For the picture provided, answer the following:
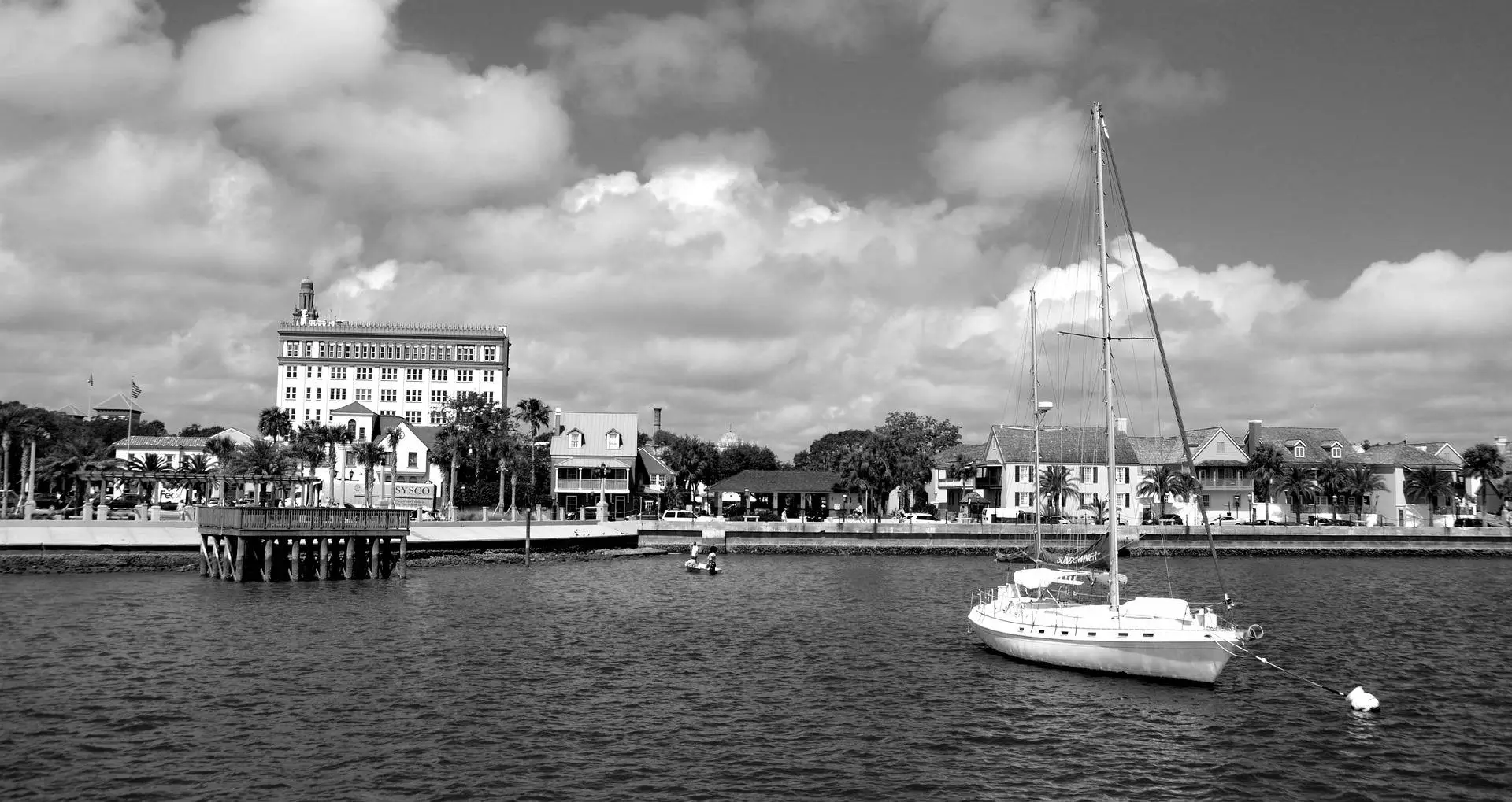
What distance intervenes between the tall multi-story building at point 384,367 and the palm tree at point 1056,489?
91.5 meters

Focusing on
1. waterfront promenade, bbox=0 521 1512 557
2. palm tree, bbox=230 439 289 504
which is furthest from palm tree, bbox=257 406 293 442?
waterfront promenade, bbox=0 521 1512 557

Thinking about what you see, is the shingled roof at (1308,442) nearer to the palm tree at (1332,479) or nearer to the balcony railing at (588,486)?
the palm tree at (1332,479)

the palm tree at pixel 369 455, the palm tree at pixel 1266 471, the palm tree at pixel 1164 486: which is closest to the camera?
the palm tree at pixel 369 455

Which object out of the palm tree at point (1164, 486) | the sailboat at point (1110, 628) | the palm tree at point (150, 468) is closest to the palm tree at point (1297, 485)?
the palm tree at point (1164, 486)

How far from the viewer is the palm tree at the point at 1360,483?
112750 mm

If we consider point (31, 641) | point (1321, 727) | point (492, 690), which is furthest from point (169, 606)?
point (1321, 727)

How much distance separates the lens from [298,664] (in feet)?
119

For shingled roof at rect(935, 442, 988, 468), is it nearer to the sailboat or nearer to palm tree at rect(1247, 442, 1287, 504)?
palm tree at rect(1247, 442, 1287, 504)

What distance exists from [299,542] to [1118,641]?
51850 millimetres

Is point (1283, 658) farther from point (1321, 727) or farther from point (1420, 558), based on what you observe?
point (1420, 558)

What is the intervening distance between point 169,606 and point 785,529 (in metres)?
58.9

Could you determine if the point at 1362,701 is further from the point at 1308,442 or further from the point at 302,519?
the point at 1308,442

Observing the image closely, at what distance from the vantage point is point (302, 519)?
66.2 m

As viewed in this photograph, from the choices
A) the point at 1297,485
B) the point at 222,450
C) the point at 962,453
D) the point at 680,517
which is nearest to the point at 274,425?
the point at 222,450
